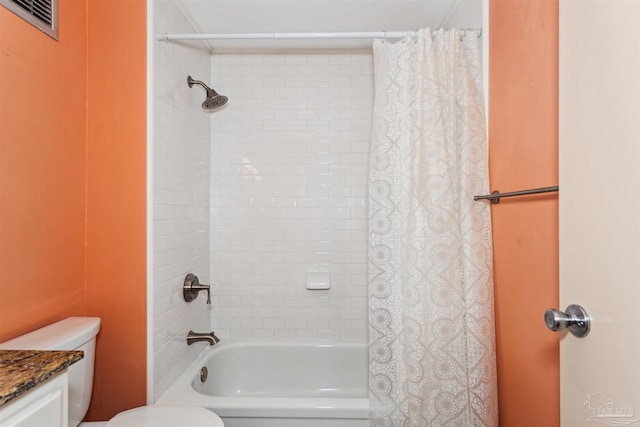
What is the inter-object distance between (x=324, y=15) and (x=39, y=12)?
1.31m

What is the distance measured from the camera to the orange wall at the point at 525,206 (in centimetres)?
119

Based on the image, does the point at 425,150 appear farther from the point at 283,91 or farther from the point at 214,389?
the point at 214,389

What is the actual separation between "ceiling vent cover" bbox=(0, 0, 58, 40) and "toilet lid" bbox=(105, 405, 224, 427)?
1428 mm

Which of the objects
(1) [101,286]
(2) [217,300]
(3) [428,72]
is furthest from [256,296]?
(3) [428,72]

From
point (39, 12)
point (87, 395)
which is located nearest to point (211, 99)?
point (39, 12)

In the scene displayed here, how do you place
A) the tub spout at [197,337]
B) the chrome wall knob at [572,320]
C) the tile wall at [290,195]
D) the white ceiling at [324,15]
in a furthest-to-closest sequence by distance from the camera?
the tile wall at [290,195], the tub spout at [197,337], the white ceiling at [324,15], the chrome wall knob at [572,320]

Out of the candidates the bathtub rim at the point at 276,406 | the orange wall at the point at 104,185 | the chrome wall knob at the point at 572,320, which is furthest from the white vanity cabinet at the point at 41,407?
the chrome wall knob at the point at 572,320

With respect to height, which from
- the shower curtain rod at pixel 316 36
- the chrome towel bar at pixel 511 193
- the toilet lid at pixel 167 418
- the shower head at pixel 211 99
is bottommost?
the toilet lid at pixel 167 418

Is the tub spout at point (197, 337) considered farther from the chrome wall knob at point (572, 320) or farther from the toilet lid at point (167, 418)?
the chrome wall knob at point (572, 320)

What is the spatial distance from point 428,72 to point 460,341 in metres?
1.10

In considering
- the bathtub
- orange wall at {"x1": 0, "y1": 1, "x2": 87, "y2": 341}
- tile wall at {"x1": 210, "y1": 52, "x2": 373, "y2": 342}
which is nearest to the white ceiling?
tile wall at {"x1": 210, "y1": 52, "x2": 373, "y2": 342}

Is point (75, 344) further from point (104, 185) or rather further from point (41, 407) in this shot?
point (104, 185)

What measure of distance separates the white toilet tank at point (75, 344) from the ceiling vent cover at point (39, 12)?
105 centimetres

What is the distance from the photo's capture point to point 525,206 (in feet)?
4.34
